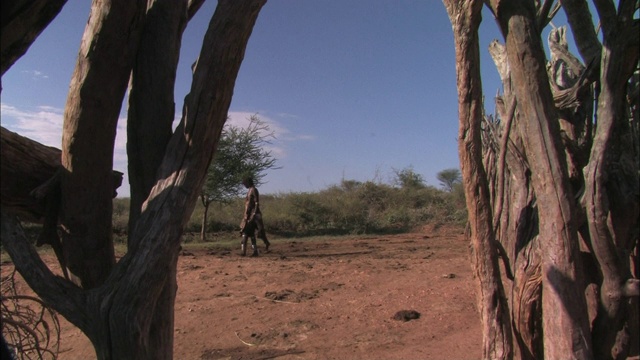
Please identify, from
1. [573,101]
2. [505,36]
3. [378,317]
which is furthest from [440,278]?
[505,36]

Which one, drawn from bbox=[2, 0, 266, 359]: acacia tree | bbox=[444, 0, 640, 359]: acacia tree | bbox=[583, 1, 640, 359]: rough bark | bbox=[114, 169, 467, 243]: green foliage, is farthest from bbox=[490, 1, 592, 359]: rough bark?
bbox=[114, 169, 467, 243]: green foliage

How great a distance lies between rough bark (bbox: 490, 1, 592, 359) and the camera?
2629mm

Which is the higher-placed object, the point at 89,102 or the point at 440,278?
the point at 89,102

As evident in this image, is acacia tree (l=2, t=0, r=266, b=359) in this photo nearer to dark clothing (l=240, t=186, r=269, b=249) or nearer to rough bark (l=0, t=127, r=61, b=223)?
rough bark (l=0, t=127, r=61, b=223)

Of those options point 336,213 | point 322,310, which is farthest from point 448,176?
point 322,310

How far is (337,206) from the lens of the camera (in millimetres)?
25781

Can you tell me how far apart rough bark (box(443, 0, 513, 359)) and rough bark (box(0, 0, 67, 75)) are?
2100 mm

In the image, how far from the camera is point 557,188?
265 centimetres

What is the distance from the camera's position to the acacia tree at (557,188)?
2.66 m

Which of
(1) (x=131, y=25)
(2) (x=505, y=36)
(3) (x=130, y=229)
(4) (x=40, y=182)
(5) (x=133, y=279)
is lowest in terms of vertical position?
(5) (x=133, y=279)

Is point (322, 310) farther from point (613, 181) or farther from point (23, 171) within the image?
point (23, 171)

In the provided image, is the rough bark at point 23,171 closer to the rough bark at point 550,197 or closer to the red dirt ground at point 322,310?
the rough bark at point 550,197

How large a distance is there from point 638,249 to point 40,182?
13.3 ft

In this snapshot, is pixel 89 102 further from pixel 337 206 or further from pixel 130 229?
pixel 337 206
